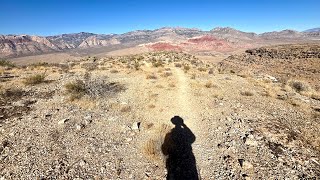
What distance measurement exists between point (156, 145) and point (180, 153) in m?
0.77

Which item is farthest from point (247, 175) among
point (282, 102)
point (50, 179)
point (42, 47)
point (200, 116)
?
point (42, 47)

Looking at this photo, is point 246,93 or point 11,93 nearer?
point 11,93

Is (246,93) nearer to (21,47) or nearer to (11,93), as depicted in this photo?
(11,93)

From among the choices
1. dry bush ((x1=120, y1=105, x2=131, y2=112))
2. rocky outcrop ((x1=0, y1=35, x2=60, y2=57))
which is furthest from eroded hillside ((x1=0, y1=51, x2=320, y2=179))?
rocky outcrop ((x1=0, y1=35, x2=60, y2=57))

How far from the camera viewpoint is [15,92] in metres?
12.6

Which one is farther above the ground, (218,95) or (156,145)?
(218,95)

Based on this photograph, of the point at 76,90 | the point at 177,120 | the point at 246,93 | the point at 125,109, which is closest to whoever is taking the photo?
the point at 177,120

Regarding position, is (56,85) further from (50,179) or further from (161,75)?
(50,179)

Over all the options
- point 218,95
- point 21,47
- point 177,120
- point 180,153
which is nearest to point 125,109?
point 177,120

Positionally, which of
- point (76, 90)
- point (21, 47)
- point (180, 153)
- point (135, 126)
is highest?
point (76, 90)

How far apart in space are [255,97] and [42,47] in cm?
16773

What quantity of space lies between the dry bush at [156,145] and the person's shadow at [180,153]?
12cm

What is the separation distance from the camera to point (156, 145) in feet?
24.5

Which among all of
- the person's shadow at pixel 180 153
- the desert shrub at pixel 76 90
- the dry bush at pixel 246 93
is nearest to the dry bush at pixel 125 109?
the person's shadow at pixel 180 153
